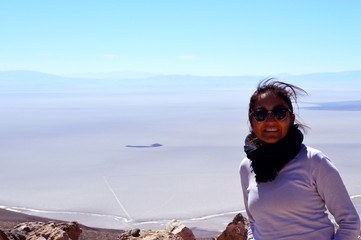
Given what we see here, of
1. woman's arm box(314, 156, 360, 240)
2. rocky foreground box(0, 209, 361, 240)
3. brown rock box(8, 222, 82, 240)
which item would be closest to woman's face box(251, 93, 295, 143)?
woman's arm box(314, 156, 360, 240)

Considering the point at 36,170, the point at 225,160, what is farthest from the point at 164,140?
the point at 36,170

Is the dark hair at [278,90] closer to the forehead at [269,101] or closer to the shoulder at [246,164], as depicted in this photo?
the forehead at [269,101]

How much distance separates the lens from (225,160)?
1003 inches

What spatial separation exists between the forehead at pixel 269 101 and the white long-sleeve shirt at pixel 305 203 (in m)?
0.20

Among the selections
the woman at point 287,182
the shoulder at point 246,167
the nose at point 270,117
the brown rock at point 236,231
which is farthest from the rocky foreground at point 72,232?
the nose at point 270,117

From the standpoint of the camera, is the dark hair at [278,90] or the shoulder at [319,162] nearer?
the shoulder at [319,162]

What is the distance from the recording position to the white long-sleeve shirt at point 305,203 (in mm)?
1517

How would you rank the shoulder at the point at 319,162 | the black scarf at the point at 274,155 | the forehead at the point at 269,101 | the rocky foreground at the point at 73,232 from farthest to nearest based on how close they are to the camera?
the rocky foreground at the point at 73,232 → the forehead at the point at 269,101 → the black scarf at the point at 274,155 → the shoulder at the point at 319,162

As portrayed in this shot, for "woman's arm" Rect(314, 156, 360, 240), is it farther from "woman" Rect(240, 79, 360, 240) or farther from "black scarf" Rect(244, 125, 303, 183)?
"black scarf" Rect(244, 125, 303, 183)

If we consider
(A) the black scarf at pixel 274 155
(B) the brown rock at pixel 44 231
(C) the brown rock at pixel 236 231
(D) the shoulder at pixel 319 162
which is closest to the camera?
(D) the shoulder at pixel 319 162

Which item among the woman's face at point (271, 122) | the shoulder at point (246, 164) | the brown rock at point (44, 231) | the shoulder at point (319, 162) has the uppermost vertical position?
the woman's face at point (271, 122)

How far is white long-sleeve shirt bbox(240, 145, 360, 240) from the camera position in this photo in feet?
4.98

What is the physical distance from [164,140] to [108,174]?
1427cm

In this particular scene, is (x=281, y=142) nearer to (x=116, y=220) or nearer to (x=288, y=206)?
(x=288, y=206)
